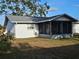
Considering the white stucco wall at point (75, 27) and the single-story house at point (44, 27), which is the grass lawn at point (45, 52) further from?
the white stucco wall at point (75, 27)

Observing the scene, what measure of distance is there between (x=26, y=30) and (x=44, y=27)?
2874mm

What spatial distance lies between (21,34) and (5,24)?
661cm

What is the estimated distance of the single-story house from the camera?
110ft

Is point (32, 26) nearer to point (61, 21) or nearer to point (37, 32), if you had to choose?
point (37, 32)

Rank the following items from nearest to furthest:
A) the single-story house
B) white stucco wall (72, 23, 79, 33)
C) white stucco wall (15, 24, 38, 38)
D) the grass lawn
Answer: the grass lawn < the single-story house < white stucco wall (15, 24, 38, 38) < white stucco wall (72, 23, 79, 33)

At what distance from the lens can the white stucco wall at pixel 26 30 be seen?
34.8 meters

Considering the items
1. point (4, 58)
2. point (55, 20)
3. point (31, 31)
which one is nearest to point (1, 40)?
point (4, 58)

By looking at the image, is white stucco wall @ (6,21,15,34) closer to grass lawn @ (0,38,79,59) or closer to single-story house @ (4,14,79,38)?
single-story house @ (4,14,79,38)

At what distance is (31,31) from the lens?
36.2 metres

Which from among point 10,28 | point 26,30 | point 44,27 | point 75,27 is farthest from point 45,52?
point 75,27

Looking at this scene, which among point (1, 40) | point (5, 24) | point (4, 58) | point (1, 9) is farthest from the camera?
point (1, 9)

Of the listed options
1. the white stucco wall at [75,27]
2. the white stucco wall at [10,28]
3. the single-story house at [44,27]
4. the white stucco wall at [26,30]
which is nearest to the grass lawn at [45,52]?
the single-story house at [44,27]

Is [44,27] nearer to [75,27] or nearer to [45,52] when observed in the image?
[75,27]

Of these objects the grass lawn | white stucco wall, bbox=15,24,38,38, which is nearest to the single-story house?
white stucco wall, bbox=15,24,38,38
